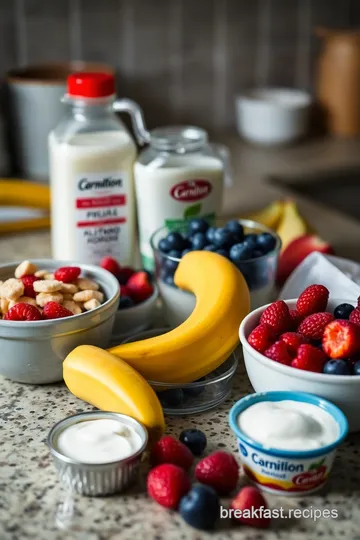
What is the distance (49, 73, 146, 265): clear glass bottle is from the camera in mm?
1205

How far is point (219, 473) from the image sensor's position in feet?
2.60

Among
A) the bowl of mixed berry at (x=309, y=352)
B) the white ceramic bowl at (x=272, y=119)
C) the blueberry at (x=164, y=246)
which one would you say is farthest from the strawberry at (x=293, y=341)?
the white ceramic bowl at (x=272, y=119)

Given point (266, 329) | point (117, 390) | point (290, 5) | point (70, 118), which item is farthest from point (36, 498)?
point (290, 5)

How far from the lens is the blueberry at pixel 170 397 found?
37.2 inches

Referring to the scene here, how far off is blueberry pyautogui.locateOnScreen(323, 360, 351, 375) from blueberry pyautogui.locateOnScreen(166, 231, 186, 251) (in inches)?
14.4

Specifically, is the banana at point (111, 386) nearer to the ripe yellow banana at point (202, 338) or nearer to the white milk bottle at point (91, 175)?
the ripe yellow banana at point (202, 338)

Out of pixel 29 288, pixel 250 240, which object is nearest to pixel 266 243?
pixel 250 240

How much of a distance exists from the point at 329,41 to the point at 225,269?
1213 millimetres

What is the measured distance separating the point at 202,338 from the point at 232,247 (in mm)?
201

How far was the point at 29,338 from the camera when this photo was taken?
955 millimetres

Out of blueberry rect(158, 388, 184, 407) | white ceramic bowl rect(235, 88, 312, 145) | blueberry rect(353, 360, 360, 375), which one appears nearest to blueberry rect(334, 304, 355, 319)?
blueberry rect(353, 360, 360, 375)

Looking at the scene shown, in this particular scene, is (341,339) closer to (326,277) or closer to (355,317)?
(355,317)

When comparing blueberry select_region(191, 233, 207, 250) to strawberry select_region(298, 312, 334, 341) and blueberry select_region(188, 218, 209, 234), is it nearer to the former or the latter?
blueberry select_region(188, 218, 209, 234)

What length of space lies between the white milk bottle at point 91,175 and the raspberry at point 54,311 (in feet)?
0.91
